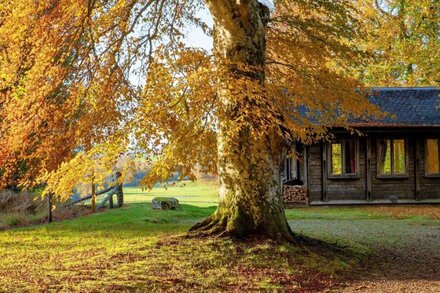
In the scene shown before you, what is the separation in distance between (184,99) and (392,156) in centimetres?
1807

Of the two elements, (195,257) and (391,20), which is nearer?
(195,257)

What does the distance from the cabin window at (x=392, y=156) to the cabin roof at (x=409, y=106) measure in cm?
128

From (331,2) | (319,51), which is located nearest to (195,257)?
(319,51)

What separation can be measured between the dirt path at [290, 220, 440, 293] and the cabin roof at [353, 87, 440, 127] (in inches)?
244

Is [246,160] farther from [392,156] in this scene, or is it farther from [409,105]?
[409,105]

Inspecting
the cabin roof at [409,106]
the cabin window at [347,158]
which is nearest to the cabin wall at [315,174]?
the cabin window at [347,158]

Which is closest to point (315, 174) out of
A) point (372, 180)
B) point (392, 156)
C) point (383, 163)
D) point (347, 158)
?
point (347, 158)

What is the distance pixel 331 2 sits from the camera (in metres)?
12.8

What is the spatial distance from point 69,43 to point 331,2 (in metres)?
5.63

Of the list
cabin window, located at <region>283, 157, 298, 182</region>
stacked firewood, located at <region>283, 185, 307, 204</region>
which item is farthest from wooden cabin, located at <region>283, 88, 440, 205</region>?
cabin window, located at <region>283, 157, 298, 182</region>

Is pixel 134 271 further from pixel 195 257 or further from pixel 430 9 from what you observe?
pixel 430 9

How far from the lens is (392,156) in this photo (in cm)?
2603

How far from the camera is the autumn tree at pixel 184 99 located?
9.95 meters

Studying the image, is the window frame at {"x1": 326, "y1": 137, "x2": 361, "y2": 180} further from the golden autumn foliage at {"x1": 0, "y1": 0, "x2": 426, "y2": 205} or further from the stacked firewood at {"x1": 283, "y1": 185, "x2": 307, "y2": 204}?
the golden autumn foliage at {"x1": 0, "y1": 0, "x2": 426, "y2": 205}
